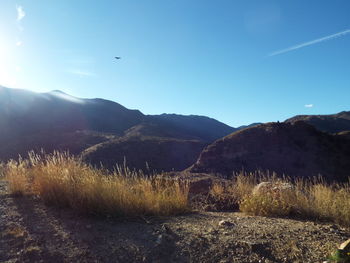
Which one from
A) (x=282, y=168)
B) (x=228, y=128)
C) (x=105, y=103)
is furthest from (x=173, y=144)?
(x=228, y=128)

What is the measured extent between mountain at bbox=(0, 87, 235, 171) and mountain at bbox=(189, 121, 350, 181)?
36.7 ft

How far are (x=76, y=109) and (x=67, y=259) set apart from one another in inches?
3377

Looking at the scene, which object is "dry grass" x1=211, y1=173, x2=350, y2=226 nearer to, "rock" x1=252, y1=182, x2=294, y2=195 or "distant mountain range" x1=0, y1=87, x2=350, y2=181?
"rock" x1=252, y1=182, x2=294, y2=195

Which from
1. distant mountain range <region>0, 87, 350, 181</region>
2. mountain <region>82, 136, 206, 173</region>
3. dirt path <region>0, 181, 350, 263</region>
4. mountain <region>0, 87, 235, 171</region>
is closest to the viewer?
dirt path <region>0, 181, 350, 263</region>

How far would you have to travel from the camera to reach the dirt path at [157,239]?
393cm

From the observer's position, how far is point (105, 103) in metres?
104

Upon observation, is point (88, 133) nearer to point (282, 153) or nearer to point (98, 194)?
point (282, 153)

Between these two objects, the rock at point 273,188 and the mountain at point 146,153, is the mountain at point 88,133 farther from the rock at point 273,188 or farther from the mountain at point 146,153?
the rock at point 273,188

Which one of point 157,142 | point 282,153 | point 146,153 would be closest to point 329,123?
point 157,142

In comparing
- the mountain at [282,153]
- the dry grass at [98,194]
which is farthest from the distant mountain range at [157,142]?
the dry grass at [98,194]

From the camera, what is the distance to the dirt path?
3934 millimetres

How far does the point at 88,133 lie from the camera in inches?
2437

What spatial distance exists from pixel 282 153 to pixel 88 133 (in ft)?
130

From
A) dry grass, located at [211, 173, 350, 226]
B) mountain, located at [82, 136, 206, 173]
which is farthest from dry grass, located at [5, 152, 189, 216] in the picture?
mountain, located at [82, 136, 206, 173]
